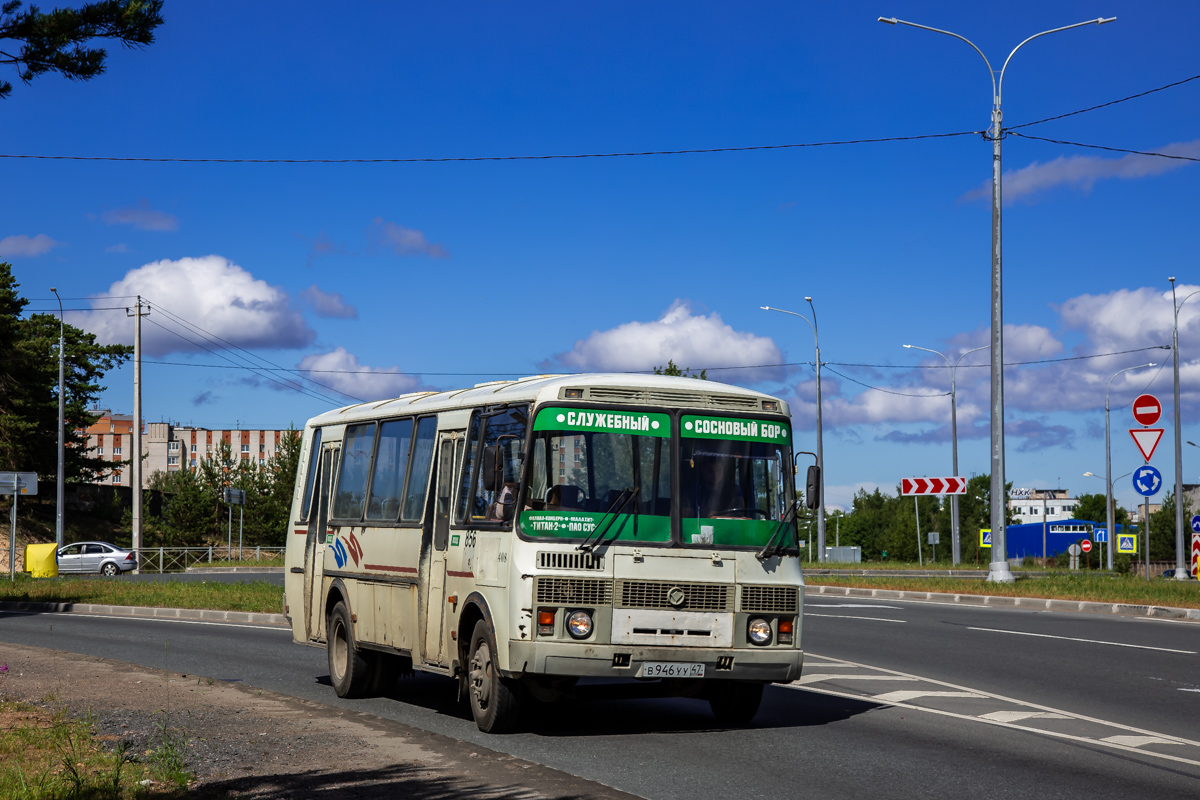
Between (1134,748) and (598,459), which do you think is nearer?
(1134,748)

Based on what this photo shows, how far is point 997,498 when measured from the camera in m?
28.0

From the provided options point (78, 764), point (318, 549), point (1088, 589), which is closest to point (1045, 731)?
point (78, 764)

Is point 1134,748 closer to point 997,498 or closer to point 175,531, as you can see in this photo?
point 997,498

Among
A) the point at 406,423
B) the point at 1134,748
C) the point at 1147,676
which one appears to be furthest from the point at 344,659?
the point at 1147,676

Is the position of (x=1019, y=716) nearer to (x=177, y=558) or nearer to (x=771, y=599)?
(x=771, y=599)

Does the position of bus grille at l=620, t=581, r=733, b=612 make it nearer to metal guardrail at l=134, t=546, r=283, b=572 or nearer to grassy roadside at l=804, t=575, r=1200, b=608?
grassy roadside at l=804, t=575, r=1200, b=608

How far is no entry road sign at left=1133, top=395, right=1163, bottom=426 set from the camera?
28.0 metres

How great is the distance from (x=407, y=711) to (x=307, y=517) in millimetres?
3654

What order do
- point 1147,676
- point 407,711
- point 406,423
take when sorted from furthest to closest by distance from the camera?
point 1147,676, point 406,423, point 407,711

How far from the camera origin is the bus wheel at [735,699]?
10.9 meters

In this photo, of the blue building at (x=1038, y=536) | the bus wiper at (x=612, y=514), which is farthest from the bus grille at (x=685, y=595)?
the blue building at (x=1038, y=536)

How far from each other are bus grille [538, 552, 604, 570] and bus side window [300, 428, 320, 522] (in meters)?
5.70

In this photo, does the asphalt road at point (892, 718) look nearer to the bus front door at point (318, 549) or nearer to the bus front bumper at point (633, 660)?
the bus front bumper at point (633, 660)

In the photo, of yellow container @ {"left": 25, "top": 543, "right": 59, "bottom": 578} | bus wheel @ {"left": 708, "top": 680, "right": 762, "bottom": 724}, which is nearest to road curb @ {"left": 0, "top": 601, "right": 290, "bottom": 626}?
bus wheel @ {"left": 708, "top": 680, "right": 762, "bottom": 724}
